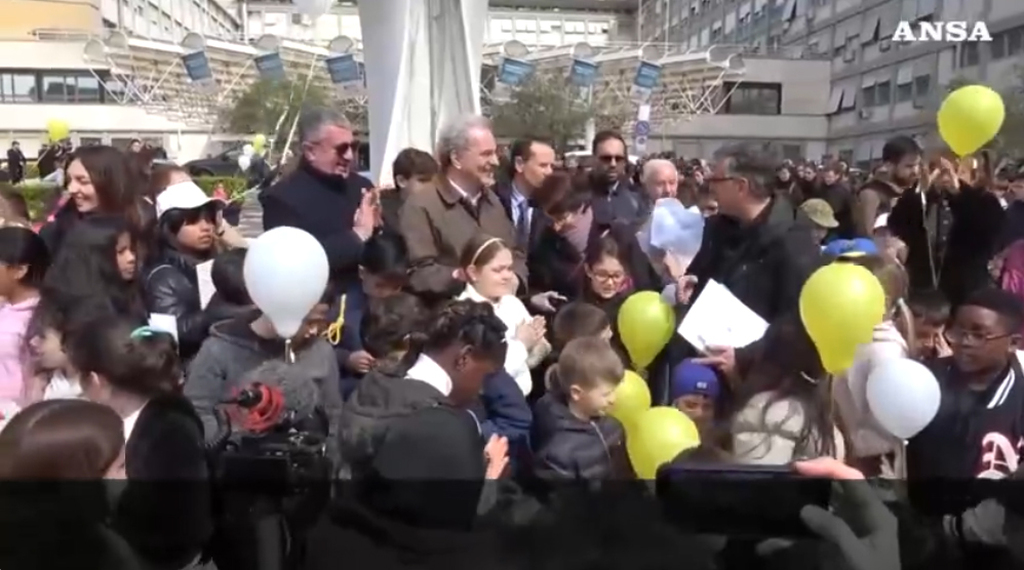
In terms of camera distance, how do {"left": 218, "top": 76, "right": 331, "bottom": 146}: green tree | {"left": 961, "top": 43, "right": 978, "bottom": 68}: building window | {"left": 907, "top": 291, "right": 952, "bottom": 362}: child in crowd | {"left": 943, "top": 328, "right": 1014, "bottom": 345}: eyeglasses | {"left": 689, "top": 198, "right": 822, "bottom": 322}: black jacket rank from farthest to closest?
1. {"left": 218, "top": 76, "right": 331, "bottom": 146}: green tree
2. {"left": 961, "top": 43, "right": 978, "bottom": 68}: building window
3. {"left": 907, "top": 291, "right": 952, "bottom": 362}: child in crowd
4. {"left": 689, "top": 198, "right": 822, "bottom": 322}: black jacket
5. {"left": 943, "top": 328, "right": 1014, "bottom": 345}: eyeglasses

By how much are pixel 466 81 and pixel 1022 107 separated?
29089 mm

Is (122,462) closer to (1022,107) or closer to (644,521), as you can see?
(644,521)

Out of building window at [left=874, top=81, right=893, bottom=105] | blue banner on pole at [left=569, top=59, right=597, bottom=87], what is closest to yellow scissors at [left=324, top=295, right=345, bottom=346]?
blue banner on pole at [left=569, top=59, right=597, bottom=87]

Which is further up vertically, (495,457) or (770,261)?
(770,261)

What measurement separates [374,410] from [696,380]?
1.54 m

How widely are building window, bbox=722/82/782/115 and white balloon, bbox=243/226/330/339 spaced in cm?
5573

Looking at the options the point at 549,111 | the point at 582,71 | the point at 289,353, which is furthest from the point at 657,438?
the point at 549,111

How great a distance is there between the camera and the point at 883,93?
4797cm

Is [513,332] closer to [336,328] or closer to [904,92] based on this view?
[336,328]

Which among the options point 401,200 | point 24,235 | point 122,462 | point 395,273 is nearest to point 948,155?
point 401,200

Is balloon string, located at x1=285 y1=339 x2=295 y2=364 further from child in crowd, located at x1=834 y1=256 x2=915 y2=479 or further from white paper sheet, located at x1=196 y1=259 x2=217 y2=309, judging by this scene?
child in crowd, located at x1=834 y1=256 x2=915 y2=479

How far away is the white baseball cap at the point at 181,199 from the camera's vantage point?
15.6 ft

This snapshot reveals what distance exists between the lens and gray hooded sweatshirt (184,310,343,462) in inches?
136

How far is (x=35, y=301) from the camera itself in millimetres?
3986
